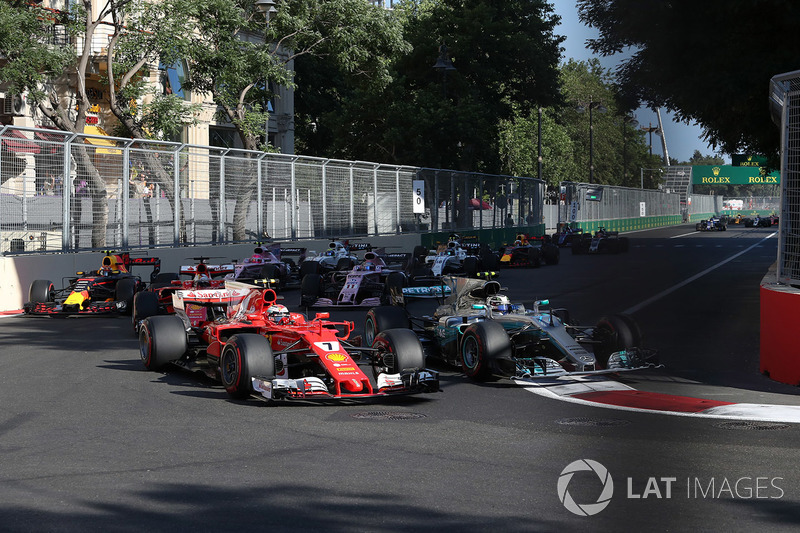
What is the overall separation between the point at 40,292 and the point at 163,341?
7323mm

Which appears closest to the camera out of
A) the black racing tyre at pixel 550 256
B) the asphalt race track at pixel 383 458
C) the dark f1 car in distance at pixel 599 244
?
the asphalt race track at pixel 383 458

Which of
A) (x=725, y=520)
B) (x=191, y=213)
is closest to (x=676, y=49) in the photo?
(x=191, y=213)

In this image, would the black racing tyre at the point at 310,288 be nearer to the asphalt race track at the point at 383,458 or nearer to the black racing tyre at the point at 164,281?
the black racing tyre at the point at 164,281

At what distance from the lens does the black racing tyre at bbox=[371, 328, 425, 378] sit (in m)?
9.73

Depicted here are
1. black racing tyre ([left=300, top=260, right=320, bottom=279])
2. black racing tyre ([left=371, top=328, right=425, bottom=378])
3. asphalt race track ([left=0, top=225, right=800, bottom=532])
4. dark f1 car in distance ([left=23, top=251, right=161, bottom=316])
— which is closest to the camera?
asphalt race track ([left=0, top=225, right=800, bottom=532])

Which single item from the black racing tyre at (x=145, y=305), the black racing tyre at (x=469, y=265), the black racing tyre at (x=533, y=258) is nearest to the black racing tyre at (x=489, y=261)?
the black racing tyre at (x=469, y=265)

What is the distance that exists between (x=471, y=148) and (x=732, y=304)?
31719mm

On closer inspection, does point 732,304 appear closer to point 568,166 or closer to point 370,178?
point 370,178

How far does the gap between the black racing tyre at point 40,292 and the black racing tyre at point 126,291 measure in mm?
1043

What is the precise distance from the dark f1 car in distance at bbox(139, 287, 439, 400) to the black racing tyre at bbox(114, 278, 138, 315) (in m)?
5.82

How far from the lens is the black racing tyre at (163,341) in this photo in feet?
35.3

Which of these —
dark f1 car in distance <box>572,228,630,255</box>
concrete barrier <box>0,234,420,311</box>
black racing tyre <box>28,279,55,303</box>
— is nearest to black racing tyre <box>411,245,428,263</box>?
concrete barrier <box>0,234,420,311</box>

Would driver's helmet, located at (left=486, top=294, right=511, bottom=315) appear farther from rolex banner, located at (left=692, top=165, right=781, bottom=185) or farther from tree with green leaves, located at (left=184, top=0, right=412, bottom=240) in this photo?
rolex banner, located at (left=692, top=165, right=781, bottom=185)

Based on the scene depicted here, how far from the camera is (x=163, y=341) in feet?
35.3
